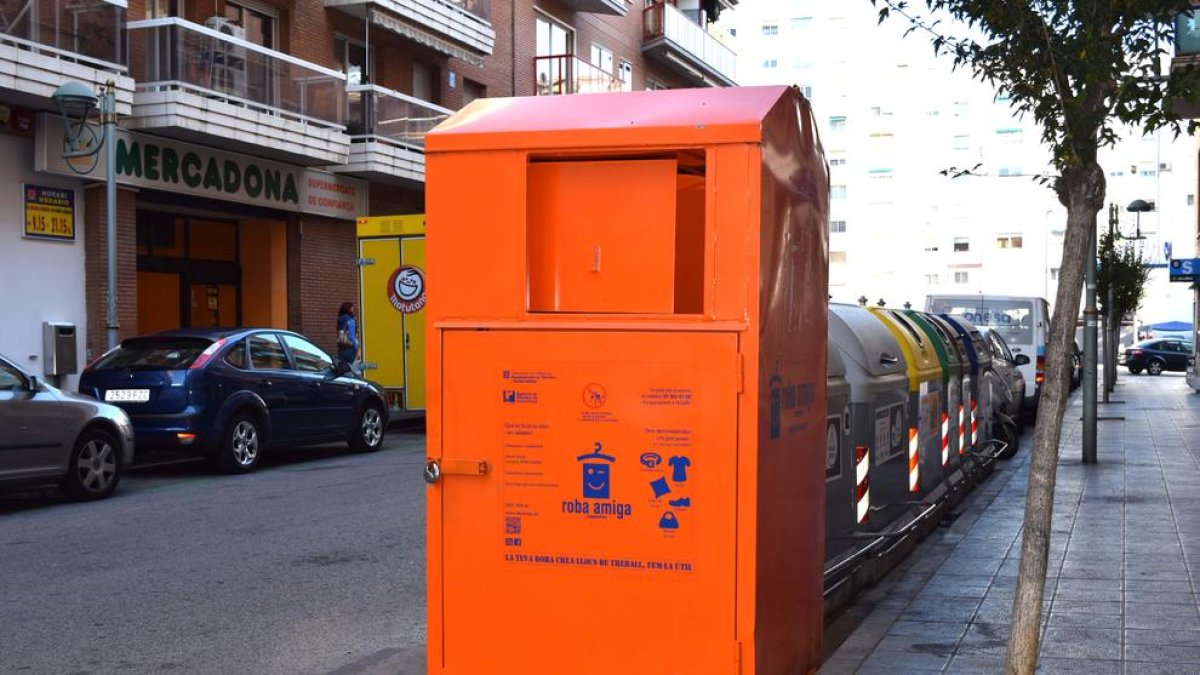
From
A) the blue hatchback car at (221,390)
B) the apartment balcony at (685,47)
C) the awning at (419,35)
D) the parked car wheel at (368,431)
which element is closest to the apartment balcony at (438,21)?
the awning at (419,35)

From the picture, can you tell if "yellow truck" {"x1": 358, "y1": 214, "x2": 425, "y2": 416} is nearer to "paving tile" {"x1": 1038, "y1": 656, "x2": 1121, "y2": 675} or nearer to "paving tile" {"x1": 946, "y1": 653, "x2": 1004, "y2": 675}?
"paving tile" {"x1": 946, "y1": 653, "x2": 1004, "y2": 675}

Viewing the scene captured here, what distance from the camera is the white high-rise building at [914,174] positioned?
74875mm

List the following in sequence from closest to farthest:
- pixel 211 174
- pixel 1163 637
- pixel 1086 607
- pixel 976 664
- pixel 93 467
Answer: pixel 976 664 < pixel 1163 637 < pixel 1086 607 < pixel 93 467 < pixel 211 174

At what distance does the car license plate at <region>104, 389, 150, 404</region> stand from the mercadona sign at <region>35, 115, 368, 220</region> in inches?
211

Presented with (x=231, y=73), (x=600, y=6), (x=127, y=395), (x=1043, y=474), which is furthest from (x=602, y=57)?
(x=1043, y=474)

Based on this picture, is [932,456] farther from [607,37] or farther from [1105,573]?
[607,37]

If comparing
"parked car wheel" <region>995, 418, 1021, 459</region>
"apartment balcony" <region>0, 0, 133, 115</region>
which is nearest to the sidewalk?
"parked car wheel" <region>995, 418, 1021, 459</region>

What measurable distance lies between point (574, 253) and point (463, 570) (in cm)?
115

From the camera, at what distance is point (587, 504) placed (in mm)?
4168

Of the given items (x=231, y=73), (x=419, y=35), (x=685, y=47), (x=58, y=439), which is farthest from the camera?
(x=685, y=47)

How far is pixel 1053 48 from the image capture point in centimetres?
432

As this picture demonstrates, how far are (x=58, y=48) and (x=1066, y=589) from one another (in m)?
14.2

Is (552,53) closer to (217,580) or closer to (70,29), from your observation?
(70,29)

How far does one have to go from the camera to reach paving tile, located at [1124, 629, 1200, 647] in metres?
5.65
